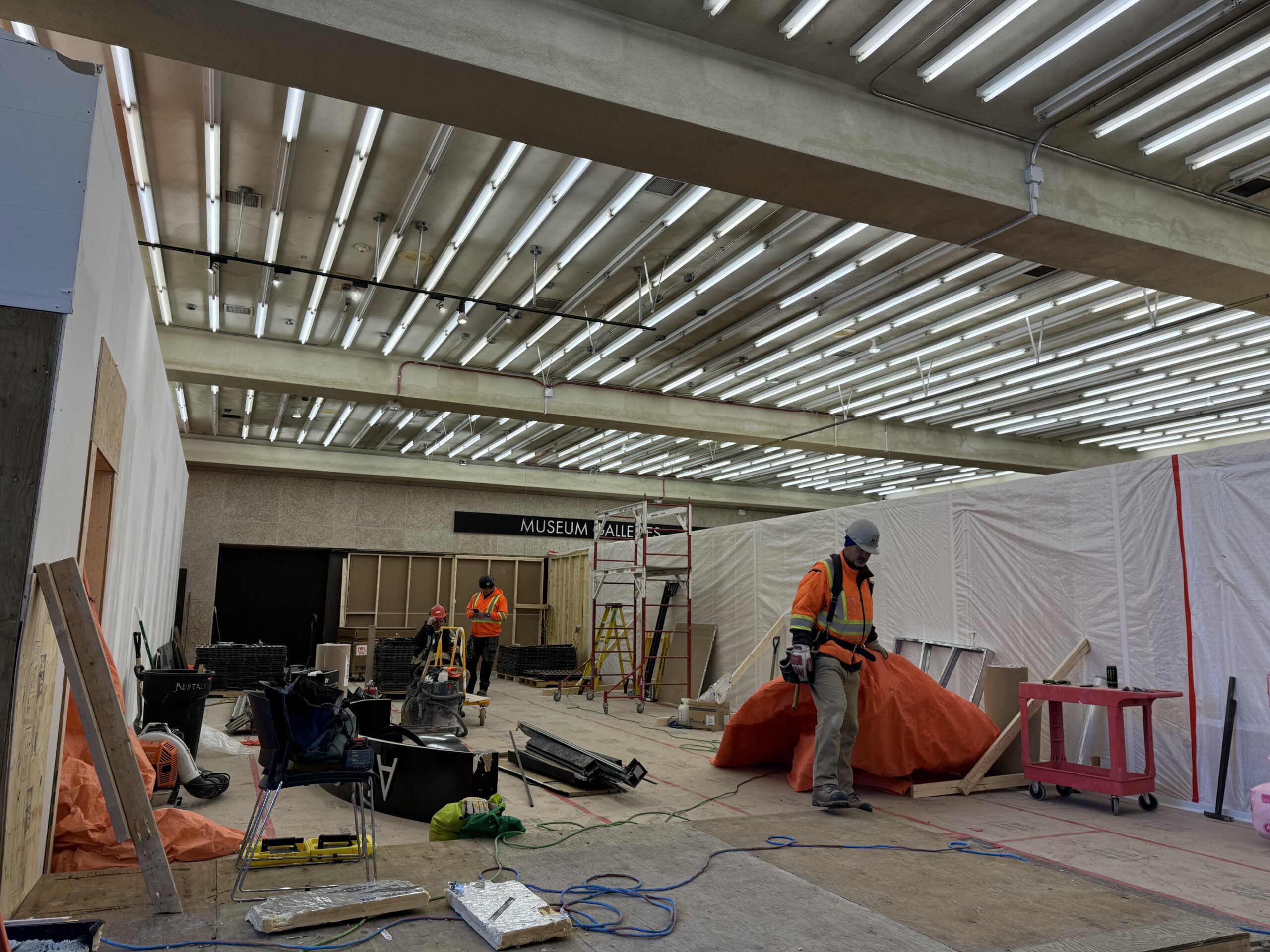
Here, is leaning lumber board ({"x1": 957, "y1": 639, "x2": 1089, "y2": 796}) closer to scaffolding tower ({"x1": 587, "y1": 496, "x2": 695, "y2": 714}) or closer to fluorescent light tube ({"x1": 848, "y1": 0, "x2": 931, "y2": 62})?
fluorescent light tube ({"x1": 848, "y1": 0, "x2": 931, "y2": 62})

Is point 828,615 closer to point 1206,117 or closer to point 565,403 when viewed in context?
point 1206,117

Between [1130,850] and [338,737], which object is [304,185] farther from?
[1130,850]

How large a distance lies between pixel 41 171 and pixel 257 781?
495 cm

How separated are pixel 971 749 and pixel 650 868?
12.1ft

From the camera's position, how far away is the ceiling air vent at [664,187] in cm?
774

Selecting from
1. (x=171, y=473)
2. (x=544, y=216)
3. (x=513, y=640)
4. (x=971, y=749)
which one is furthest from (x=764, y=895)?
(x=513, y=640)

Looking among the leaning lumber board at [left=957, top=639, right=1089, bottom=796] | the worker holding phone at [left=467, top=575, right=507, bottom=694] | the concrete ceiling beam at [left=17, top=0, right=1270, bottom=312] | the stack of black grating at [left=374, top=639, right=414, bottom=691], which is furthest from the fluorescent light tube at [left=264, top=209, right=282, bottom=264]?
the leaning lumber board at [left=957, top=639, right=1089, bottom=796]

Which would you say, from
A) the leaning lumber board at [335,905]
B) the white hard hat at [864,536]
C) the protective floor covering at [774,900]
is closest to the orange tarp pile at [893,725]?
the white hard hat at [864,536]

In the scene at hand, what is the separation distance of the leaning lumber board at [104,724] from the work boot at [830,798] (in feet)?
13.5

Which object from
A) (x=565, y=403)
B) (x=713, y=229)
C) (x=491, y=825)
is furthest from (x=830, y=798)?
(x=565, y=403)

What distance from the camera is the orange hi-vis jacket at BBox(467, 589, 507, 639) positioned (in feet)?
40.8

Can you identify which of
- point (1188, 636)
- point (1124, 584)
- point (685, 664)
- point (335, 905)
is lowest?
point (335, 905)

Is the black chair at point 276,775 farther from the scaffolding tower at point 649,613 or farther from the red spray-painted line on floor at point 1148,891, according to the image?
the scaffolding tower at point 649,613

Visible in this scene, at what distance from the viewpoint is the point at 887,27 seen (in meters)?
5.72
